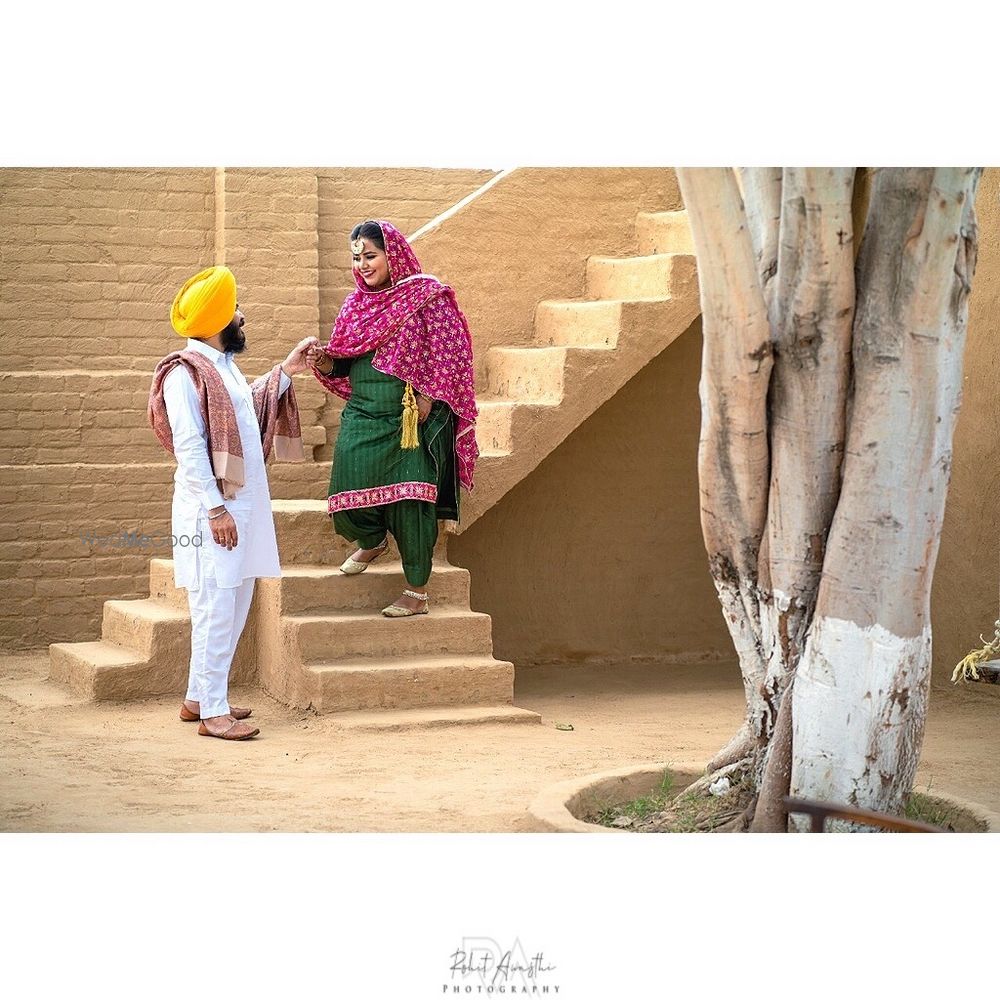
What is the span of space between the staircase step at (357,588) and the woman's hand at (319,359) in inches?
33.6

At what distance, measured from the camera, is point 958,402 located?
12.8 feet

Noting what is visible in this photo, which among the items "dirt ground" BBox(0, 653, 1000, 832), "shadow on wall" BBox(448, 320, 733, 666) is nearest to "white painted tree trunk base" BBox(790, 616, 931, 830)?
"dirt ground" BBox(0, 653, 1000, 832)

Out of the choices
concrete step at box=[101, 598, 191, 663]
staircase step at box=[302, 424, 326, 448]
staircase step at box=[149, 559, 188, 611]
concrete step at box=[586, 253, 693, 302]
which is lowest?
concrete step at box=[101, 598, 191, 663]

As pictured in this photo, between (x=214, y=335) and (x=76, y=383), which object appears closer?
(x=214, y=335)

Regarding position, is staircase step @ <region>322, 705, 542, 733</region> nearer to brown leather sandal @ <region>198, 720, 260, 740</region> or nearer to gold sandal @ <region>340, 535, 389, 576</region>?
brown leather sandal @ <region>198, 720, 260, 740</region>

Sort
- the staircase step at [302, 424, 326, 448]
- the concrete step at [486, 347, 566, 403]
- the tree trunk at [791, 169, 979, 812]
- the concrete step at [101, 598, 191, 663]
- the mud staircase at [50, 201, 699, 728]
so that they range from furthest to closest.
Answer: the staircase step at [302, 424, 326, 448] < the concrete step at [486, 347, 566, 403] < the concrete step at [101, 598, 191, 663] < the mud staircase at [50, 201, 699, 728] < the tree trunk at [791, 169, 979, 812]

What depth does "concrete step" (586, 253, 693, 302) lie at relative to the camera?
682cm

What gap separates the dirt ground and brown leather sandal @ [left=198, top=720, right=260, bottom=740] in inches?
1.7

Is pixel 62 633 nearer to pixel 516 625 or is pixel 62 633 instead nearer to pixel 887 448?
pixel 516 625

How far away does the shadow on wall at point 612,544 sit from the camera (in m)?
7.75

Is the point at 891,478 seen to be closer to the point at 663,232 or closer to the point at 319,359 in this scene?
the point at 319,359

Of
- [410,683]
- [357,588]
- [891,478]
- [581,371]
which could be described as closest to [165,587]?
[357,588]

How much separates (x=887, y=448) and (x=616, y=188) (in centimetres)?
418
